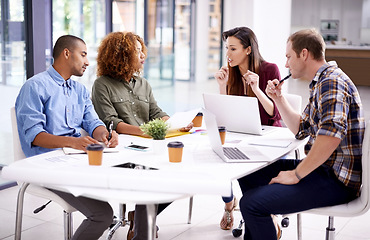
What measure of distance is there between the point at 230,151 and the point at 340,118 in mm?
529

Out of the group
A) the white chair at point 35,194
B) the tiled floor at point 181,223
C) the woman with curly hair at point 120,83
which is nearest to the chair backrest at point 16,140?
the white chair at point 35,194

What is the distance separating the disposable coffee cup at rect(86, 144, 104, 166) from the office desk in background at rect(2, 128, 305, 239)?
0.11 ft

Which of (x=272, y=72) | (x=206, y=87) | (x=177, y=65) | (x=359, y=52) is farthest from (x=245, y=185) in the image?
(x=359, y=52)

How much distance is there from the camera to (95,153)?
1986 millimetres

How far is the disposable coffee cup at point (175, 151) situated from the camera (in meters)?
2.09

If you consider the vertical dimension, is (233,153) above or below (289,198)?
above

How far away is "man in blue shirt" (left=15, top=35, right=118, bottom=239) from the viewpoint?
2215 millimetres

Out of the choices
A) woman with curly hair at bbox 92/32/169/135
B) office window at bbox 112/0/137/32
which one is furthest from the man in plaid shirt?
office window at bbox 112/0/137/32

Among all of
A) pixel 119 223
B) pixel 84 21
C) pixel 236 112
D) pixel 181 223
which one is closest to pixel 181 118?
pixel 236 112

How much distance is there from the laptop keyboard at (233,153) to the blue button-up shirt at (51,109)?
2.67 ft

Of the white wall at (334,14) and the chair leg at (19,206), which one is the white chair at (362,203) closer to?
the chair leg at (19,206)

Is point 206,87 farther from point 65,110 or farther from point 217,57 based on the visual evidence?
point 65,110

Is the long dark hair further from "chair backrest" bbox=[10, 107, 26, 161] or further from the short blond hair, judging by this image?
"chair backrest" bbox=[10, 107, 26, 161]

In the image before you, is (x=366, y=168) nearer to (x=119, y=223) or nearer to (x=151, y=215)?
(x=151, y=215)
